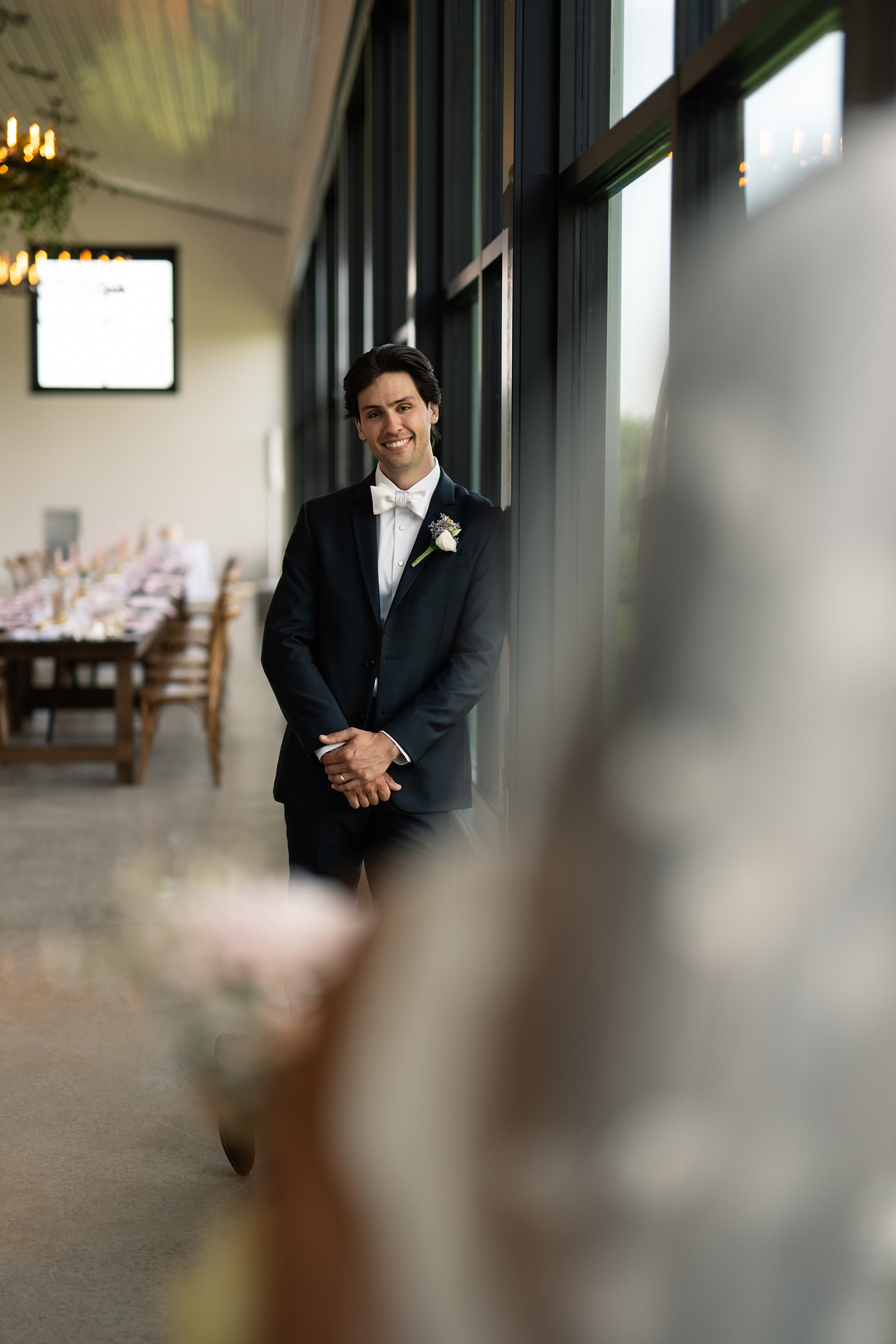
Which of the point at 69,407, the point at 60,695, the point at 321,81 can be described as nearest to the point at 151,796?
the point at 60,695

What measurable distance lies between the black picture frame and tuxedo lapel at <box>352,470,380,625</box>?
1331 cm

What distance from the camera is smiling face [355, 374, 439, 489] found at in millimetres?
2250

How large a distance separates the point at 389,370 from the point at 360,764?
2.41ft

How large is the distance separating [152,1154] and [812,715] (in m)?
2.33

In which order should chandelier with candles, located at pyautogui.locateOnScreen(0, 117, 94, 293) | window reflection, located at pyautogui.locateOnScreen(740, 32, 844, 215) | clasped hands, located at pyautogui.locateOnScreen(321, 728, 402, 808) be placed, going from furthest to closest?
chandelier with candles, located at pyautogui.locateOnScreen(0, 117, 94, 293)
clasped hands, located at pyautogui.locateOnScreen(321, 728, 402, 808)
window reflection, located at pyautogui.locateOnScreen(740, 32, 844, 215)

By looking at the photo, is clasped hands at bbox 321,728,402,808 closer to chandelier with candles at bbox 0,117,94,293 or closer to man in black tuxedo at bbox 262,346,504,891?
man in black tuxedo at bbox 262,346,504,891

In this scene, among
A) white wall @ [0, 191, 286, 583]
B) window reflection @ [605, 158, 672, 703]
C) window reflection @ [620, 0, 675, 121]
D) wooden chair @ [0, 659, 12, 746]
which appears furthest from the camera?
white wall @ [0, 191, 286, 583]

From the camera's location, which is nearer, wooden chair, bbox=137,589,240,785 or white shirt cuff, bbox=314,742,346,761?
white shirt cuff, bbox=314,742,346,761

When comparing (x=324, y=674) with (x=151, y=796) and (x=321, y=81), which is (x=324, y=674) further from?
(x=321, y=81)

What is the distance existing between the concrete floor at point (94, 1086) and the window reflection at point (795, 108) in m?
0.80

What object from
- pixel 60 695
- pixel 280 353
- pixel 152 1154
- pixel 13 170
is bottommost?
pixel 152 1154

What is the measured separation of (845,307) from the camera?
360 mm

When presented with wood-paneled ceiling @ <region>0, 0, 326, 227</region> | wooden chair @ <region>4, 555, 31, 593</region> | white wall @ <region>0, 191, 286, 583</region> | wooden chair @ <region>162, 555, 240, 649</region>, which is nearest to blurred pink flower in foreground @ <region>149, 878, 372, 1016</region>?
wooden chair @ <region>162, 555, 240, 649</region>

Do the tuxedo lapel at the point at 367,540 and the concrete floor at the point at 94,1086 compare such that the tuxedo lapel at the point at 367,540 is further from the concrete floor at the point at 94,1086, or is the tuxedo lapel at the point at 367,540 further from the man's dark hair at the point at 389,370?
the concrete floor at the point at 94,1086
